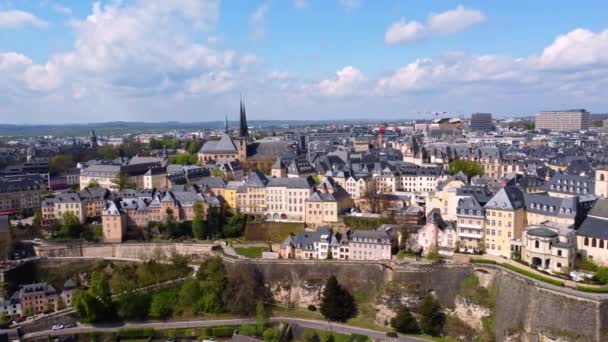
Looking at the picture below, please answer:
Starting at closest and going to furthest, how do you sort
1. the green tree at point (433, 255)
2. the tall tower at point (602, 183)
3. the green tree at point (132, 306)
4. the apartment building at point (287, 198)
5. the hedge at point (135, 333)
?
the hedge at point (135, 333), the green tree at point (433, 255), the green tree at point (132, 306), the tall tower at point (602, 183), the apartment building at point (287, 198)

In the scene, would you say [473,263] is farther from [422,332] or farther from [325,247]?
[325,247]

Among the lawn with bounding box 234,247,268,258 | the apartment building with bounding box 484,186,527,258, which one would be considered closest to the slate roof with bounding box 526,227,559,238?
the apartment building with bounding box 484,186,527,258

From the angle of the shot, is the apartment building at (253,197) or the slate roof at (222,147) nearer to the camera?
the apartment building at (253,197)

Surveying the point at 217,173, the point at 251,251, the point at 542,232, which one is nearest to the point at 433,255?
the point at 542,232

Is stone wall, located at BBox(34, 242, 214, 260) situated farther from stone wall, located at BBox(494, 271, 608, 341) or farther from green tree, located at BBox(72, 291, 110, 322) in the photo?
stone wall, located at BBox(494, 271, 608, 341)

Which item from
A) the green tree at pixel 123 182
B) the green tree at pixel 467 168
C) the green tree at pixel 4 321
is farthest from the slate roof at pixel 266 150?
the green tree at pixel 4 321

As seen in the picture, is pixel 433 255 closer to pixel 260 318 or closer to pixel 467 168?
pixel 260 318

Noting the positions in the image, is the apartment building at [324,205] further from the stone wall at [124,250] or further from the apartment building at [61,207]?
the apartment building at [61,207]
